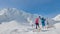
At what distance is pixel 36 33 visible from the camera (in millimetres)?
12500

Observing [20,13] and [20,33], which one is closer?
[20,33]

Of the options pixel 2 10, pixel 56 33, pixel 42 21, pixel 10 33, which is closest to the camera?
pixel 56 33

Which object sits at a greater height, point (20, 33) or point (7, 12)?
point (7, 12)

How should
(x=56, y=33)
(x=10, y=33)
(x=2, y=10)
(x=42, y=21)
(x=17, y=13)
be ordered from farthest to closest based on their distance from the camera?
(x=2, y=10), (x=17, y=13), (x=42, y=21), (x=10, y=33), (x=56, y=33)

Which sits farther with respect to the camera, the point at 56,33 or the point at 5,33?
the point at 5,33

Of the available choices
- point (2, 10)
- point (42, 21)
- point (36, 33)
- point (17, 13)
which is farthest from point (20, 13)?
point (36, 33)

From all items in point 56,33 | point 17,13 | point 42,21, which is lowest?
point 56,33

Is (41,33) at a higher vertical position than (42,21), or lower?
lower

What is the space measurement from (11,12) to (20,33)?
93.2ft

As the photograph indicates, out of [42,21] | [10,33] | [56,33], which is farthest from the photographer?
[42,21]

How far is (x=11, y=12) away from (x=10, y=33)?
27.9 metres

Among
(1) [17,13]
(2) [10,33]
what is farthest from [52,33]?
(1) [17,13]

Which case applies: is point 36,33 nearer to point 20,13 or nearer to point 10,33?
point 10,33

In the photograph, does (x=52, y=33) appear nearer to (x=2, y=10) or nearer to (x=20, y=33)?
(x=20, y=33)
